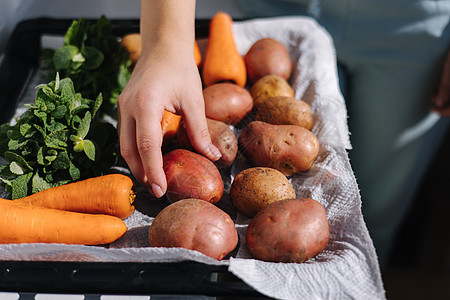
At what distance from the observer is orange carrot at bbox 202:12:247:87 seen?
1.10 metres

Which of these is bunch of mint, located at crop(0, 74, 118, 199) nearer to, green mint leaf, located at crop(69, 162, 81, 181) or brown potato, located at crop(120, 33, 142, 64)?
green mint leaf, located at crop(69, 162, 81, 181)

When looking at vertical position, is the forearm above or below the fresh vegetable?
above

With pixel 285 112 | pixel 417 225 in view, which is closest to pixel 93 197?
pixel 285 112

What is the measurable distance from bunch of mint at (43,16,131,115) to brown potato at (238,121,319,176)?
15.2 inches

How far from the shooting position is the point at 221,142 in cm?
88

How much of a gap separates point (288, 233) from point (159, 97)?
0.34m

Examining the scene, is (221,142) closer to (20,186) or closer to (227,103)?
(227,103)

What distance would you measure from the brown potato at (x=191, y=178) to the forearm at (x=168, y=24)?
234 millimetres

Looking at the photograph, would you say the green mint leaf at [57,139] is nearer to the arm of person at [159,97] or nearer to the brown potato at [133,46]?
the arm of person at [159,97]

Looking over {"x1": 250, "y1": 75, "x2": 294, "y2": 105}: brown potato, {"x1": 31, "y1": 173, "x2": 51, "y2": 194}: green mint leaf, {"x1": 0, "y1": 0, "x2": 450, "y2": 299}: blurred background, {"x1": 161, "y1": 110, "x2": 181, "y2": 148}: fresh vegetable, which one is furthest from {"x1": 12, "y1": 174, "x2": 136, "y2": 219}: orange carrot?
{"x1": 0, "y1": 0, "x2": 450, "y2": 299}: blurred background

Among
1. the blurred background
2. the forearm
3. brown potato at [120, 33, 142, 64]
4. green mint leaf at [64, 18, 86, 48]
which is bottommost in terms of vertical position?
the blurred background

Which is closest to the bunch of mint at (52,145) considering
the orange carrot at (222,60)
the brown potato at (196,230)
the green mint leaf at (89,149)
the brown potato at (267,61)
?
the green mint leaf at (89,149)

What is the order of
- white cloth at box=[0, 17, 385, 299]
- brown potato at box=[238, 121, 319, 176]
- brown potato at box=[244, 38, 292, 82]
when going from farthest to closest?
brown potato at box=[244, 38, 292, 82]
brown potato at box=[238, 121, 319, 176]
white cloth at box=[0, 17, 385, 299]

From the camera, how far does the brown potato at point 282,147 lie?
0.87 meters
